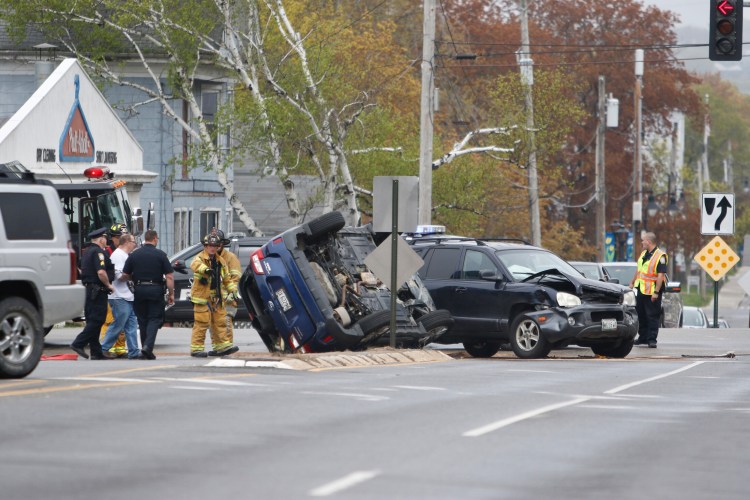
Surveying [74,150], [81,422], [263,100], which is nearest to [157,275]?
[81,422]

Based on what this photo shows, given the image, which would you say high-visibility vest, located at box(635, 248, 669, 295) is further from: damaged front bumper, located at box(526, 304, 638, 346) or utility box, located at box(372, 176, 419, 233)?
utility box, located at box(372, 176, 419, 233)

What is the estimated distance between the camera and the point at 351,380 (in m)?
15.9

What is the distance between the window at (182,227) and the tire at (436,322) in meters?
21.3

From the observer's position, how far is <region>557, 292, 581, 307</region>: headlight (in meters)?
22.6

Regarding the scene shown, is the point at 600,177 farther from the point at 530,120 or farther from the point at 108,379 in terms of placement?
the point at 108,379

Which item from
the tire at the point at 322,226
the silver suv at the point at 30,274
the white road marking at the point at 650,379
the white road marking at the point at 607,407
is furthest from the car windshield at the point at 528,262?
the silver suv at the point at 30,274

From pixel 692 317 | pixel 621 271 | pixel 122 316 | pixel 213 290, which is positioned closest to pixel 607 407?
pixel 213 290

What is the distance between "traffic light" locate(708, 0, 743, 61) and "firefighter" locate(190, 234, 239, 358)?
984cm

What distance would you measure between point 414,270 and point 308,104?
1607 centimetres

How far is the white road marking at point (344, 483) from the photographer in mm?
8484

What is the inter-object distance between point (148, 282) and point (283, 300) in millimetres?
2109

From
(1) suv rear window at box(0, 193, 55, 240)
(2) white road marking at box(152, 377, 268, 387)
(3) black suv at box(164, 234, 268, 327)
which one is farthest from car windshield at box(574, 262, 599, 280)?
(1) suv rear window at box(0, 193, 55, 240)

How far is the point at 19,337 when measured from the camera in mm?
14648

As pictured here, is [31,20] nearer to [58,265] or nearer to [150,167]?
[150,167]
